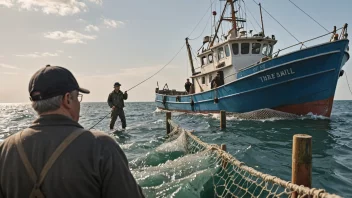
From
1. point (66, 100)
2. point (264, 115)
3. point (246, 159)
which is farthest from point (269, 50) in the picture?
point (66, 100)

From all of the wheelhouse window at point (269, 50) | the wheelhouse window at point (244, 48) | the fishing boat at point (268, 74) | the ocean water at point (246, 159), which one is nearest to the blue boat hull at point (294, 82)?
the fishing boat at point (268, 74)

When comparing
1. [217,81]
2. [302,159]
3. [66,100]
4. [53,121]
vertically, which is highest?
[217,81]

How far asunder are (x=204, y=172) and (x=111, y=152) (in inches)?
138

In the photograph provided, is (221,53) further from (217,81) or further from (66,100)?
(66,100)

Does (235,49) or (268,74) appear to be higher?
(235,49)

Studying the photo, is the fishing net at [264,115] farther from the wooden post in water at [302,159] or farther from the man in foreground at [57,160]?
the man in foreground at [57,160]

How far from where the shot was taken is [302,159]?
2787 mm

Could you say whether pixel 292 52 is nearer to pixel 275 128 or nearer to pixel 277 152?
pixel 275 128

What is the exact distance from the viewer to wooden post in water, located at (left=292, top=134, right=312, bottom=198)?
2773mm

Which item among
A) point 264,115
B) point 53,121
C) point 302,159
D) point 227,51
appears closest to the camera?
point 53,121

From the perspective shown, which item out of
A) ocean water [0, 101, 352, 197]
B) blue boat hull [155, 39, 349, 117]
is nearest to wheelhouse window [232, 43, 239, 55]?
blue boat hull [155, 39, 349, 117]

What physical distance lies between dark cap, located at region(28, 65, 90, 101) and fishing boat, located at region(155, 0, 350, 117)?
13.2 m

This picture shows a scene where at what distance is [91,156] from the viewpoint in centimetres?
145

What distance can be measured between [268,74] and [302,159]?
1185 centimetres
